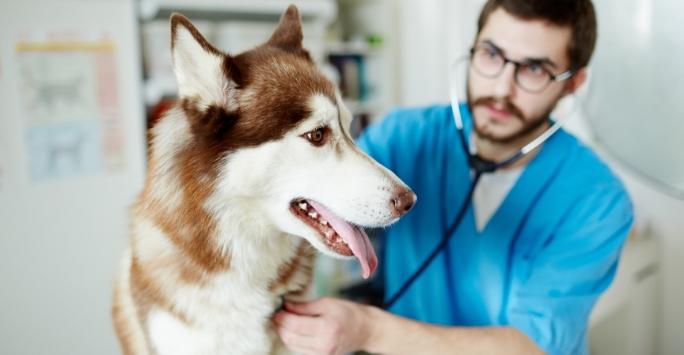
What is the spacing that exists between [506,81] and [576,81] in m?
0.20

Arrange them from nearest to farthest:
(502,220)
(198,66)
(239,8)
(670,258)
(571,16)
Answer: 1. (198,66)
2. (571,16)
3. (502,220)
4. (670,258)
5. (239,8)

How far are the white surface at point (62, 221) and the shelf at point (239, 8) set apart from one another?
9 centimetres

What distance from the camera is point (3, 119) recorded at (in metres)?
1.45

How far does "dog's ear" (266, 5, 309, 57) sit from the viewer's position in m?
0.83

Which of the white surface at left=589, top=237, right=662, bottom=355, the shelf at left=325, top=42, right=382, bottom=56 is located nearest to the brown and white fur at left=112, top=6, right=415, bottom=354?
the white surface at left=589, top=237, right=662, bottom=355

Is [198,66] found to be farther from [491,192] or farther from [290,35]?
[491,192]

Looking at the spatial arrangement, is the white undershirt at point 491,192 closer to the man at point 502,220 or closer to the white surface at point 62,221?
the man at point 502,220

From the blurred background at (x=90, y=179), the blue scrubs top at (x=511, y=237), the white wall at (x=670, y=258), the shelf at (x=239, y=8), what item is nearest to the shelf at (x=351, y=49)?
the shelf at (x=239, y=8)

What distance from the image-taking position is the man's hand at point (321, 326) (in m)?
0.77

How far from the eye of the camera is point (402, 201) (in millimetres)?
715

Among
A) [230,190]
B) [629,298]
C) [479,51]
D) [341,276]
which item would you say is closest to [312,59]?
[230,190]

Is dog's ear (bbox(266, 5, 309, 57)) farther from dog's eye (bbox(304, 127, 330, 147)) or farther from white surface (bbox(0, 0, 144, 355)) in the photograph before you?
white surface (bbox(0, 0, 144, 355))

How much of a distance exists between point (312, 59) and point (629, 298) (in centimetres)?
130

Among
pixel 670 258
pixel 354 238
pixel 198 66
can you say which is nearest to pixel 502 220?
pixel 354 238
